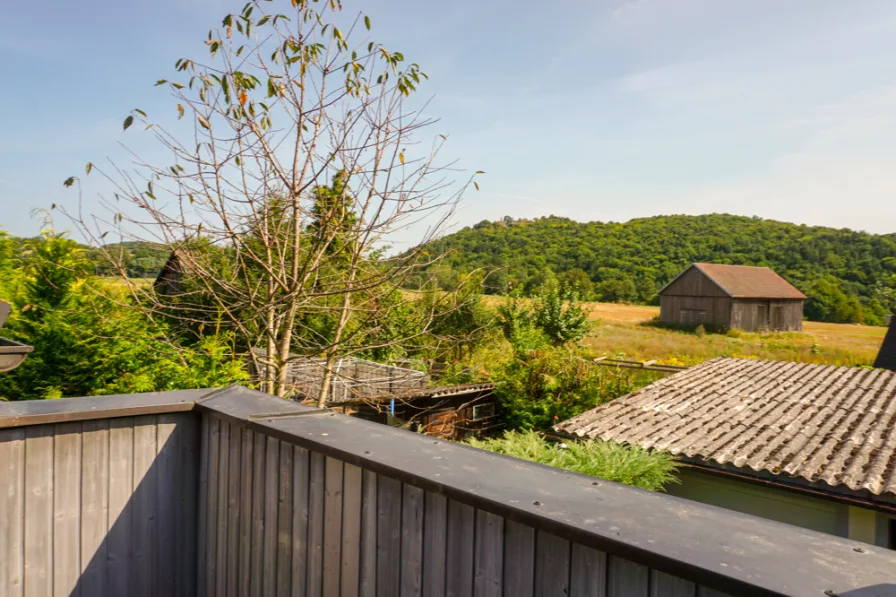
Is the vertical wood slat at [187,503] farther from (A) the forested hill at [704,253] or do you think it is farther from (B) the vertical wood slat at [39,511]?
(A) the forested hill at [704,253]

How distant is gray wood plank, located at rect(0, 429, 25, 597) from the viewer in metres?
1.87

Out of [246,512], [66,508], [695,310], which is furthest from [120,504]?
[695,310]

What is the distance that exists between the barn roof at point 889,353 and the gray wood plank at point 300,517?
1794 centimetres

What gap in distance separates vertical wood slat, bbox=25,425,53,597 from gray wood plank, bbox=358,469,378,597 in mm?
1234

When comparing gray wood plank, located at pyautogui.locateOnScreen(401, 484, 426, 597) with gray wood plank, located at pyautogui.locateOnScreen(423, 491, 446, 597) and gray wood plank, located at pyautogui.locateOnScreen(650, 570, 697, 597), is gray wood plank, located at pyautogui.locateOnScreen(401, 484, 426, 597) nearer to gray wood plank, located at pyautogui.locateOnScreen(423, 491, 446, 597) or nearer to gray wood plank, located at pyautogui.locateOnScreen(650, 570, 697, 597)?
gray wood plank, located at pyautogui.locateOnScreen(423, 491, 446, 597)

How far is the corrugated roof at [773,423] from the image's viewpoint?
5957 millimetres

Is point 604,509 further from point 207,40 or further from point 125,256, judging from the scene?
point 125,256

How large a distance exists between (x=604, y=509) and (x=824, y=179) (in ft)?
159

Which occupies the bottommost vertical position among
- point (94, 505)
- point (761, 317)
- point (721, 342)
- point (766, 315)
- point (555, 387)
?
point (721, 342)

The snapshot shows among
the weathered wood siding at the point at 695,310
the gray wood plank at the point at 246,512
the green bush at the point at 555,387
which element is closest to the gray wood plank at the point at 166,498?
the gray wood plank at the point at 246,512

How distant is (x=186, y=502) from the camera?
2.22 metres

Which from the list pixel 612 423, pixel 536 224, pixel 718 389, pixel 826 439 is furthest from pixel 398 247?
pixel 536 224

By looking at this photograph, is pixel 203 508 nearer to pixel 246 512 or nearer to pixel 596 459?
pixel 246 512

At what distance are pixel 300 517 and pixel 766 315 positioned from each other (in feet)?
142
